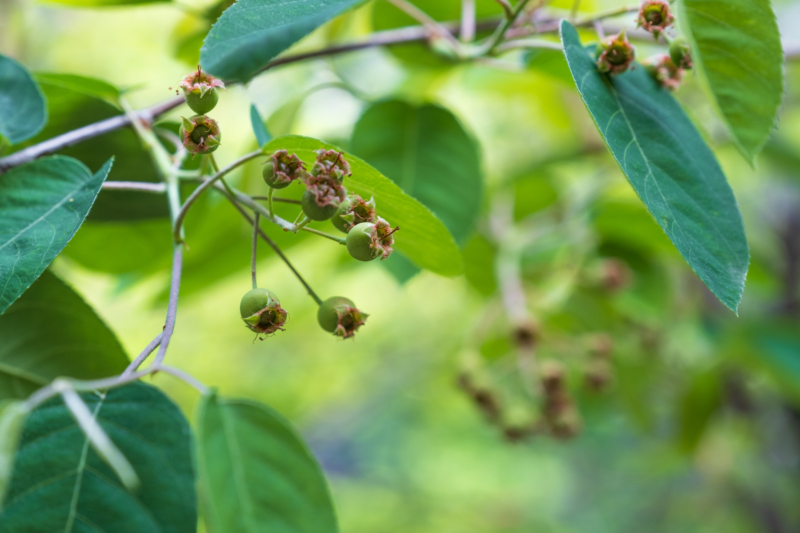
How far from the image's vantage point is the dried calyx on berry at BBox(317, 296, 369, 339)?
53 cm

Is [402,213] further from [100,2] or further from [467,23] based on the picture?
[100,2]

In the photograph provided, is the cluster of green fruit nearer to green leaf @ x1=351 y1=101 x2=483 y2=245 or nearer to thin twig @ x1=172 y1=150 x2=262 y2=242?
thin twig @ x1=172 y1=150 x2=262 y2=242

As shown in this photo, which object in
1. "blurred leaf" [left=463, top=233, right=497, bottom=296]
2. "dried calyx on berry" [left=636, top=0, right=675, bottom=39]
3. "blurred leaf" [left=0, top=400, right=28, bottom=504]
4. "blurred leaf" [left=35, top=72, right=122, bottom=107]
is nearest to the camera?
"blurred leaf" [left=0, top=400, right=28, bottom=504]

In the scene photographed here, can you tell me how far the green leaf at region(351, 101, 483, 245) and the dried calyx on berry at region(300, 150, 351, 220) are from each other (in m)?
0.45

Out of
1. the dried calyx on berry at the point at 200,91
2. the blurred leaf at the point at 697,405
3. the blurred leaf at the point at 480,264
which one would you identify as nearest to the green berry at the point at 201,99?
Result: the dried calyx on berry at the point at 200,91

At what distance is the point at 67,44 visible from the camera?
4.18m

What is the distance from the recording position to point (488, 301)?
4.84ft

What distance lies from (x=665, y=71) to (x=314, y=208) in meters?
0.41

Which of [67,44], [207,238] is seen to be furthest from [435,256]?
[67,44]

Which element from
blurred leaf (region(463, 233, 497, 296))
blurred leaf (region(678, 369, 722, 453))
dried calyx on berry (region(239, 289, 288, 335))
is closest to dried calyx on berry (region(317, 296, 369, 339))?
dried calyx on berry (region(239, 289, 288, 335))

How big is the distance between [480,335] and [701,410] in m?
0.79

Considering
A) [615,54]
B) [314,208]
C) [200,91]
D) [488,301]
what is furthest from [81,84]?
[488,301]

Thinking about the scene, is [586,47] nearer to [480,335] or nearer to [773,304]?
[480,335]

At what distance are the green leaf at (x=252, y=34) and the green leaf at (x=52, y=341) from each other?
334mm
